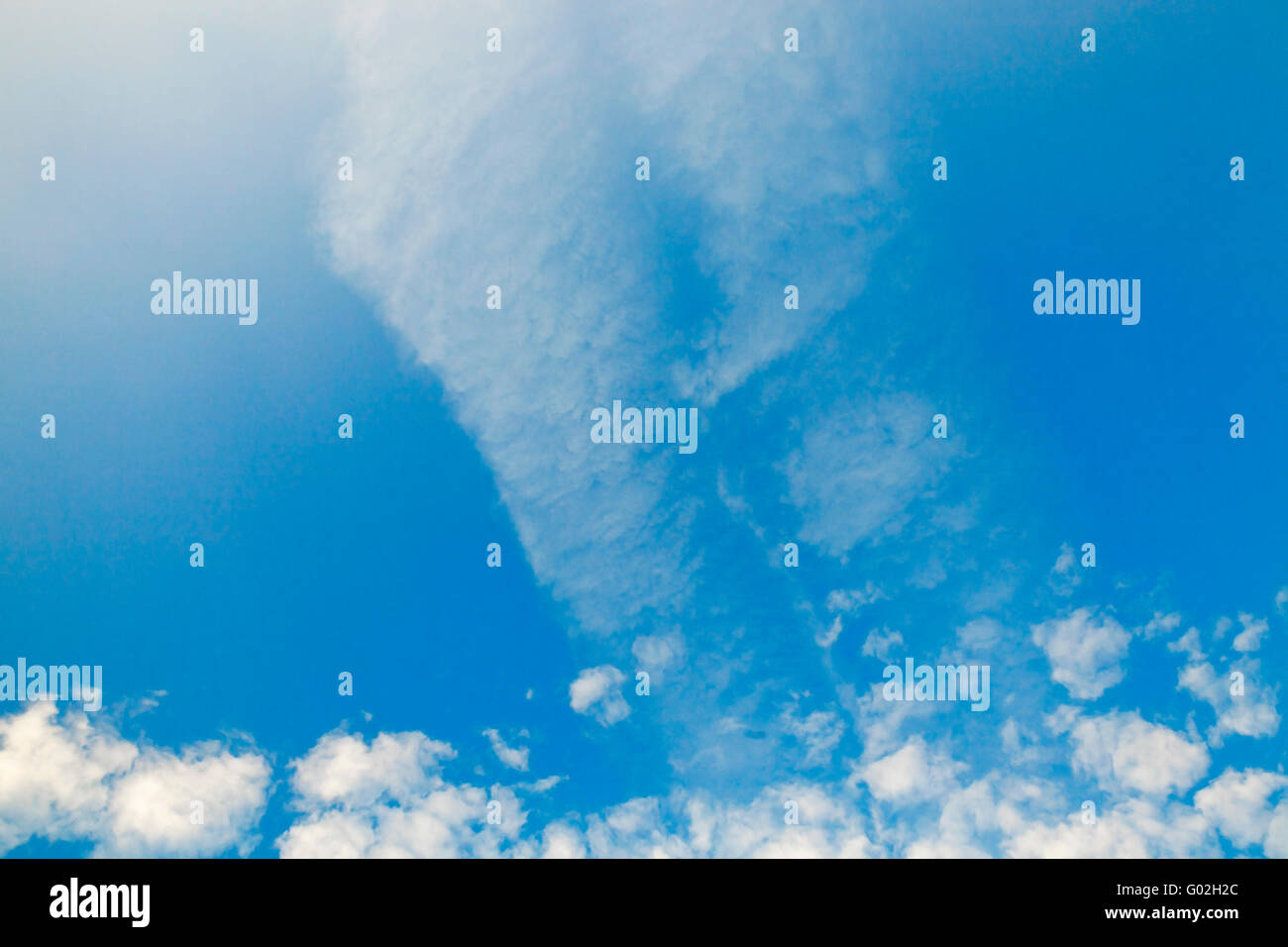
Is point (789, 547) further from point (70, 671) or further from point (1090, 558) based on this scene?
point (70, 671)
